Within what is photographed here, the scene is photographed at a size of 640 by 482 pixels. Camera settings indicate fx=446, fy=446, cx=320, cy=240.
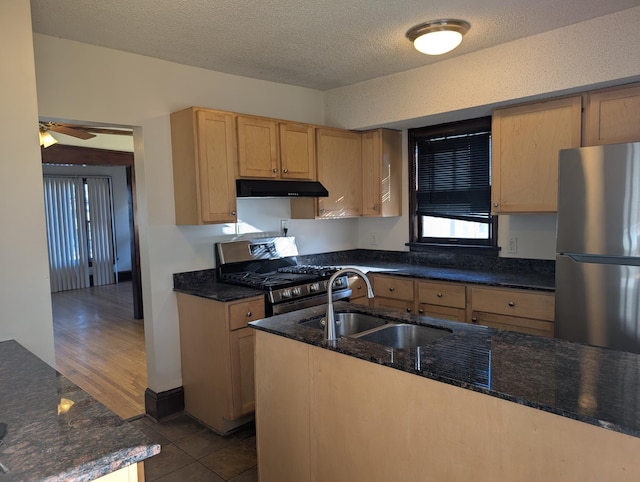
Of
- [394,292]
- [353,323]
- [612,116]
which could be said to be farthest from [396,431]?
[612,116]

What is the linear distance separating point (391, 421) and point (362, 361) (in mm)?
223

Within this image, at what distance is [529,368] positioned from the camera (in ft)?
4.65

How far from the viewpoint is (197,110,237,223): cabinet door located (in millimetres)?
3002

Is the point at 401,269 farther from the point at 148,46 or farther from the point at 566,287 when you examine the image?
the point at 148,46

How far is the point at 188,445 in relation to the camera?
9.33ft

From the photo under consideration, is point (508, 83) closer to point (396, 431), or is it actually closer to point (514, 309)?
point (514, 309)

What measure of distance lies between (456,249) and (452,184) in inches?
22.5

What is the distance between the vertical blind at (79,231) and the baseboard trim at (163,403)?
20.9 ft

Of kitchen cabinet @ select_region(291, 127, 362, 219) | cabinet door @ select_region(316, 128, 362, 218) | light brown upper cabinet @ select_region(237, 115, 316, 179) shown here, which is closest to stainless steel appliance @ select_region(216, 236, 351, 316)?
kitchen cabinet @ select_region(291, 127, 362, 219)

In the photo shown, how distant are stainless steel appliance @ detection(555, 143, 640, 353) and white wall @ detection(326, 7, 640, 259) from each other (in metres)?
0.63

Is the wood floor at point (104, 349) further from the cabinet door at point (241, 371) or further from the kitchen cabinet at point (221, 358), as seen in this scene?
the cabinet door at point (241, 371)

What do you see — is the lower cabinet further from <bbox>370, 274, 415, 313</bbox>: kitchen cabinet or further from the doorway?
the doorway

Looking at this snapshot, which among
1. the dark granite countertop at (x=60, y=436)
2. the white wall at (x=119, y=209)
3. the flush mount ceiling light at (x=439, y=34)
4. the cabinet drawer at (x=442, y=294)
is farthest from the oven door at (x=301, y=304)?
the white wall at (x=119, y=209)

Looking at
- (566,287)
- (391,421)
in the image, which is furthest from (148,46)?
(566,287)
